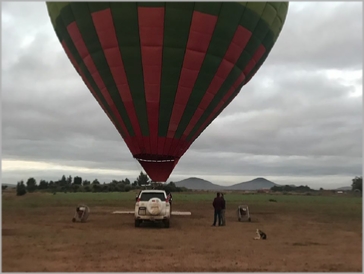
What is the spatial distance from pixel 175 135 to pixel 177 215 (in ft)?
17.9

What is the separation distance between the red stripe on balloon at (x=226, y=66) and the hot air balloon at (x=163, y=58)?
0.12 feet

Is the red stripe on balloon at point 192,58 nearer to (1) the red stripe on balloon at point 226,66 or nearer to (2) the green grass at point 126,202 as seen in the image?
(1) the red stripe on balloon at point 226,66

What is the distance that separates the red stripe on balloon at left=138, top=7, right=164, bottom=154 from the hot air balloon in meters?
0.03

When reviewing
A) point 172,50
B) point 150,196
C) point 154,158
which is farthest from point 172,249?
point 172,50

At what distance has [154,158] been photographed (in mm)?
14445

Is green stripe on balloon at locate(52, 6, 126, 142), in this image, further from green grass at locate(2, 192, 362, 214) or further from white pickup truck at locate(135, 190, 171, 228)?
green grass at locate(2, 192, 362, 214)

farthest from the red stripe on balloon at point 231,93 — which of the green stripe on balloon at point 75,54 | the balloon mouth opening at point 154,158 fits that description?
the green stripe on balloon at point 75,54

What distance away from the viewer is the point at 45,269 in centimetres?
680

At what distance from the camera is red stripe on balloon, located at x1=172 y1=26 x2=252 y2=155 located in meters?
12.9

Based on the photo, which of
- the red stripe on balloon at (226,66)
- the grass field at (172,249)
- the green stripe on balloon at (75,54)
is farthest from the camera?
the green stripe on balloon at (75,54)

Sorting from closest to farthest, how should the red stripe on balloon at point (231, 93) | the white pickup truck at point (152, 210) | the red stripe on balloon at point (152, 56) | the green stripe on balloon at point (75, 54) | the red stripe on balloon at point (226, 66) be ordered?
the red stripe on balloon at point (152, 56)
the white pickup truck at point (152, 210)
the red stripe on balloon at point (226, 66)
the green stripe on balloon at point (75, 54)
the red stripe on balloon at point (231, 93)

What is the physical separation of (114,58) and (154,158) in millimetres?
3806

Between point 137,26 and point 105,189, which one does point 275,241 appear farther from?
point 105,189

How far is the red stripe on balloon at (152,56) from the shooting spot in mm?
11867
